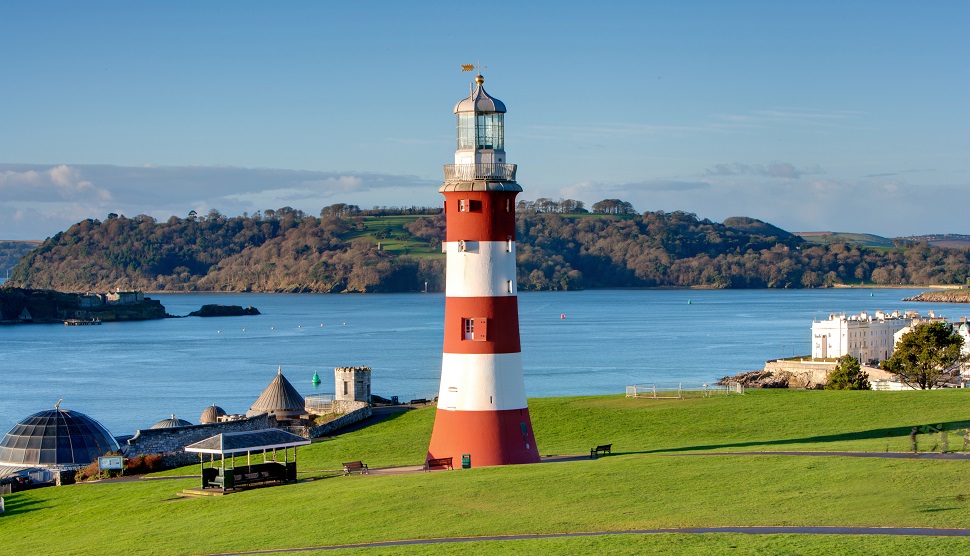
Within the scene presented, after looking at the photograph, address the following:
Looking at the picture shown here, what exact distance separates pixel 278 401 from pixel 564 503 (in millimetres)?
25737

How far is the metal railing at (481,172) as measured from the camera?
1072 inches

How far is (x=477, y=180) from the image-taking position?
1065 inches

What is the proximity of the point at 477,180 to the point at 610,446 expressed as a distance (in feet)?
26.4

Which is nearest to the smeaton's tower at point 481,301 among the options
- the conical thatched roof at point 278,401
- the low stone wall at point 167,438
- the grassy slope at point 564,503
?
the grassy slope at point 564,503

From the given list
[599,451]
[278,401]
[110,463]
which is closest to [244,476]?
[110,463]

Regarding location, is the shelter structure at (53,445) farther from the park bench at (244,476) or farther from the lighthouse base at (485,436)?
the lighthouse base at (485,436)

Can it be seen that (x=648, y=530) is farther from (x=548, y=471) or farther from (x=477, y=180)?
(x=477, y=180)

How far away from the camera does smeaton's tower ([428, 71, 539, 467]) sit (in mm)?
26984

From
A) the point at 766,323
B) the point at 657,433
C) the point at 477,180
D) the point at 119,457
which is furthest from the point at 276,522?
the point at 766,323

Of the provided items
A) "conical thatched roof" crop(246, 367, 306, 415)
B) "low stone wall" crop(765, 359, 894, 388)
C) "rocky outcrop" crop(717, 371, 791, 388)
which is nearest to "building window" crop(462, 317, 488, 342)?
"conical thatched roof" crop(246, 367, 306, 415)

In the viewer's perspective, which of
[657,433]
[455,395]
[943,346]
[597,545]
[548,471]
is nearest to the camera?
[597,545]

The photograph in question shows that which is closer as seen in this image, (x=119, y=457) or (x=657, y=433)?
(x=119, y=457)

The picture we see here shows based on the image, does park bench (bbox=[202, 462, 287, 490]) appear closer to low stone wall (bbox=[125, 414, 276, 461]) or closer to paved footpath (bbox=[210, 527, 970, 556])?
paved footpath (bbox=[210, 527, 970, 556])

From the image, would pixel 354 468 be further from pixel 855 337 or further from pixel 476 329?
pixel 855 337
